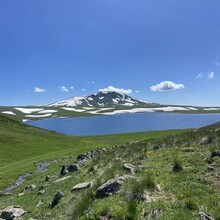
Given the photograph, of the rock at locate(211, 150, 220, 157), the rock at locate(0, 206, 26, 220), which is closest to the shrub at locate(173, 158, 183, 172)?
the rock at locate(211, 150, 220, 157)

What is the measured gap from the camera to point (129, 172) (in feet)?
52.1

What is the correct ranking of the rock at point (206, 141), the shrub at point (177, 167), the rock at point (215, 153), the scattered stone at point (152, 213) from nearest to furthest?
the scattered stone at point (152, 213), the shrub at point (177, 167), the rock at point (215, 153), the rock at point (206, 141)

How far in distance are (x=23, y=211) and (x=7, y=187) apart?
53.3ft

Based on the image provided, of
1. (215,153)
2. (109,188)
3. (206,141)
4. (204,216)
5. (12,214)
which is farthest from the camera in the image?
(206,141)

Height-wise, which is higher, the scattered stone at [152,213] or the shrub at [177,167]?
the shrub at [177,167]

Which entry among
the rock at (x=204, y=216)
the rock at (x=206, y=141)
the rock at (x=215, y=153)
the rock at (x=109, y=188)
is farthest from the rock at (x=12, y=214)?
the rock at (x=206, y=141)

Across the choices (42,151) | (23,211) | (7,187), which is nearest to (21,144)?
(42,151)

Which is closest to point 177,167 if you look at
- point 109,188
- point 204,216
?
point 109,188

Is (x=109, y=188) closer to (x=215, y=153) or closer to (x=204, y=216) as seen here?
(x=204, y=216)

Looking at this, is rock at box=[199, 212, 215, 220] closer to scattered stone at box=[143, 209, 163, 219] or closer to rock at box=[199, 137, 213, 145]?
scattered stone at box=[143, 209, 163, 219]

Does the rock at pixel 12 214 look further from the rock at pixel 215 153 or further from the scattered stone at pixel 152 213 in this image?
the rock at pixel 215 153

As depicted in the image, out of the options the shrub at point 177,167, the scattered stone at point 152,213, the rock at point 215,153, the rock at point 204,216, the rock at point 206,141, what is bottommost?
the scattered stone at point 152,213

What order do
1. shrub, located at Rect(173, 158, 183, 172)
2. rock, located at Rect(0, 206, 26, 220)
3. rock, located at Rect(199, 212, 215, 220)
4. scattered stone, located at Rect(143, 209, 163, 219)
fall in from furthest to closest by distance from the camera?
1. rock, located at Rect(0, 206, 26, 220)
2. shrub, located at Rect(173, 158, 183, 172)
3. scattered stone, located at Rect(143, 209, 163, 219)
4. rock, located at Rect(199, 212, 215, 220)

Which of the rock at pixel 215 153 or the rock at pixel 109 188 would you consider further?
the rock at pixel 215 153
